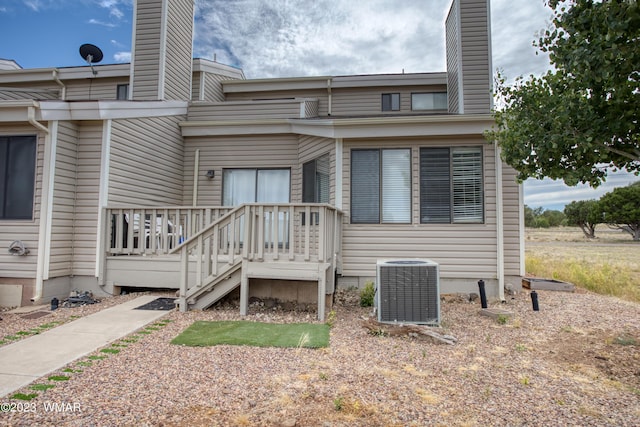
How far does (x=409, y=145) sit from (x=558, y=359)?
13.3 ft

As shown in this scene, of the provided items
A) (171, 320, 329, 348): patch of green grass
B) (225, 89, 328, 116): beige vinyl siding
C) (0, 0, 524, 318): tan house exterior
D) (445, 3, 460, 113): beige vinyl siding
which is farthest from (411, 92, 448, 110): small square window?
(171, 320, 329, 348): patch of green grass

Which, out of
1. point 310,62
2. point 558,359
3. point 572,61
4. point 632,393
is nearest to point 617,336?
point 558,359

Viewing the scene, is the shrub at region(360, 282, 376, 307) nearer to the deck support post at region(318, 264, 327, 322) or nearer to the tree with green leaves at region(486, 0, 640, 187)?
the deck support post at region(318, 264, 327, 322)

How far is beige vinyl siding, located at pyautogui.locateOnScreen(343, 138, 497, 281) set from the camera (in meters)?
6.27

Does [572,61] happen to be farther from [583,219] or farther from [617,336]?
[583,219]

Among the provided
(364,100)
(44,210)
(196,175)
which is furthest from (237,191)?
(364,100)

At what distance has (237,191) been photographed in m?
8.00

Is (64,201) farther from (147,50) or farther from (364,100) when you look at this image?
(364,100)

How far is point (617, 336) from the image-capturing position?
432 centimetres

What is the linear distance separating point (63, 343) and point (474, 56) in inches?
382

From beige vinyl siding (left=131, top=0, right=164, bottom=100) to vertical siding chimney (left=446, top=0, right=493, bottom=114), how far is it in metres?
7.38

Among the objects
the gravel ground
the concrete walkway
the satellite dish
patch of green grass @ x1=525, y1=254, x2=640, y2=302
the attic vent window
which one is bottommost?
the gravel ground

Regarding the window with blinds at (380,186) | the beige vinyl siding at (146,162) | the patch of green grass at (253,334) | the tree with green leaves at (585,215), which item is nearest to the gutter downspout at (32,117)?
the beige vinyl siding at (146,162)

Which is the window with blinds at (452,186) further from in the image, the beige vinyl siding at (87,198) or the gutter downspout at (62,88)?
the gutter downspout at (62,88)
